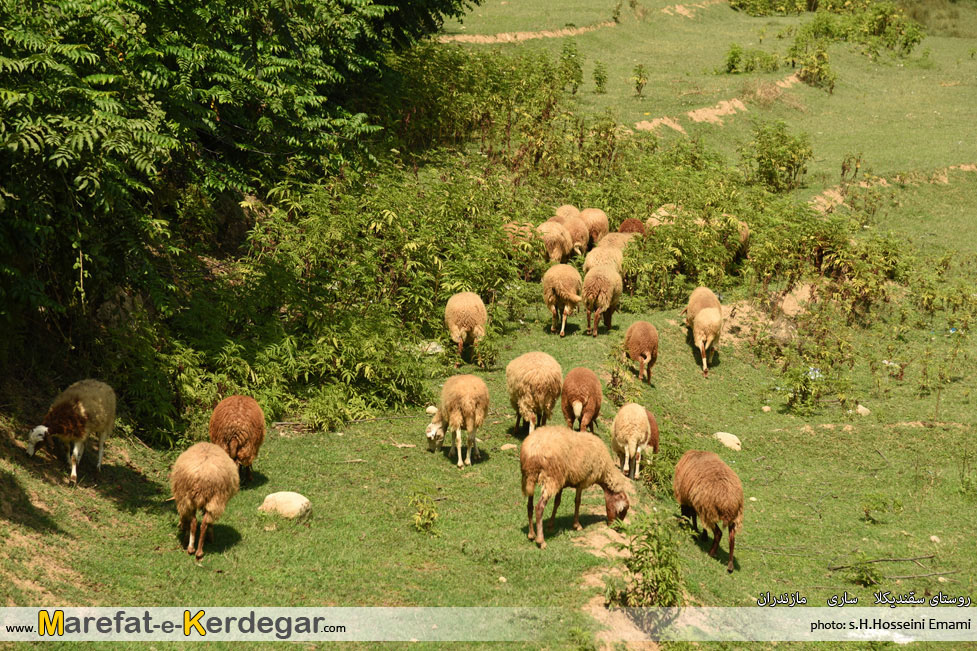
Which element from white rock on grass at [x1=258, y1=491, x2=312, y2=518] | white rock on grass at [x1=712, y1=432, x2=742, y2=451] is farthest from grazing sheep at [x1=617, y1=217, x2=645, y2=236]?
white rock on grass at [x1=258, y1=491, x2=312, y2=518]

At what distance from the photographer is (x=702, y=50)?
38094mm

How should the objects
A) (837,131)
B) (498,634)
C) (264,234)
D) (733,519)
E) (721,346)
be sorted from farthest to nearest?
(837,131)
(721,346)
(264,234)
(733,519)
(498,634)

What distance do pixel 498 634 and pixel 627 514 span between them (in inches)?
120

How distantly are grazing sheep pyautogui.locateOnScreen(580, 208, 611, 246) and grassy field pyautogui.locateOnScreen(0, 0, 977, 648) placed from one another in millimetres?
3009

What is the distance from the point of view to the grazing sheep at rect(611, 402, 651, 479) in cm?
1136

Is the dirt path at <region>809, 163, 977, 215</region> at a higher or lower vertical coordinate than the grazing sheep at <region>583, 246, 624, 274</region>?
higher

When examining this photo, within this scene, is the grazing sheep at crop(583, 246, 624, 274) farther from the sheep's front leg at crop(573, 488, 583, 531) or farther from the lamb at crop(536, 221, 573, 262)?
the sheep's front leg at crop(573, 488, 583, 531)

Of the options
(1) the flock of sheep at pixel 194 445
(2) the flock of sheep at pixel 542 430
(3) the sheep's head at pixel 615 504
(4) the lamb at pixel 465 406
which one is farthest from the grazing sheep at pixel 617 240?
(1) the flock of sheep at pixel 194 445

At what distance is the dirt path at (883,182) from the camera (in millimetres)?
23172

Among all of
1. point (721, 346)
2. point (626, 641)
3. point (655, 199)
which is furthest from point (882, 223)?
point (626, 641)

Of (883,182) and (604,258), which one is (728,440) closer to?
(604,258)

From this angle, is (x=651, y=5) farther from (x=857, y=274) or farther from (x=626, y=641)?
(x=626, y=641)

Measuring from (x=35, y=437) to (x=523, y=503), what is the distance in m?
5.78

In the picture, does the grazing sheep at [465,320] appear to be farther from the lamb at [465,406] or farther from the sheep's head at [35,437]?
the sheep's head at [35,437]
